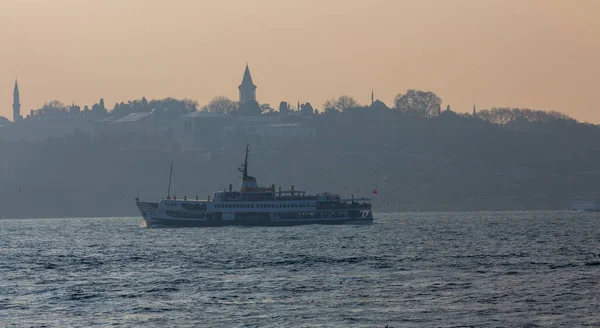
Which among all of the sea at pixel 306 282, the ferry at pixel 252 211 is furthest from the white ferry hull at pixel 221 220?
the sea at pixel 306 282

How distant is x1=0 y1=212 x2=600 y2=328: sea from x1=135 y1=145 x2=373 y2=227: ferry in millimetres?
20945

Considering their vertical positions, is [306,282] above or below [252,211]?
below

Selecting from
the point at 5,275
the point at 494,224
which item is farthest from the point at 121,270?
the point at 494,224

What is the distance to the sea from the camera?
69438 millimetres

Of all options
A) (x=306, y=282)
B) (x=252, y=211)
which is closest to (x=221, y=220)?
(x=252, y=211)

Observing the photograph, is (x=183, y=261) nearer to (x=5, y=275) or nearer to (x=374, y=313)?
(x=5, y=275)

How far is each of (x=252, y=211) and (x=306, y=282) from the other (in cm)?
7409

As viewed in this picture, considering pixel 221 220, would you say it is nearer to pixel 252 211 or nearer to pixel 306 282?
pixel 252 211

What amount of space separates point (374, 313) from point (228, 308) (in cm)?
838

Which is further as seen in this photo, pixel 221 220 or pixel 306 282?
pixel 221 220

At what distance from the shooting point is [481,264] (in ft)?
319

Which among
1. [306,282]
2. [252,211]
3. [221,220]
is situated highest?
[252,211]

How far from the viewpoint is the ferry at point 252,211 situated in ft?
522

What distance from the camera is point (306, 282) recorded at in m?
85.6
